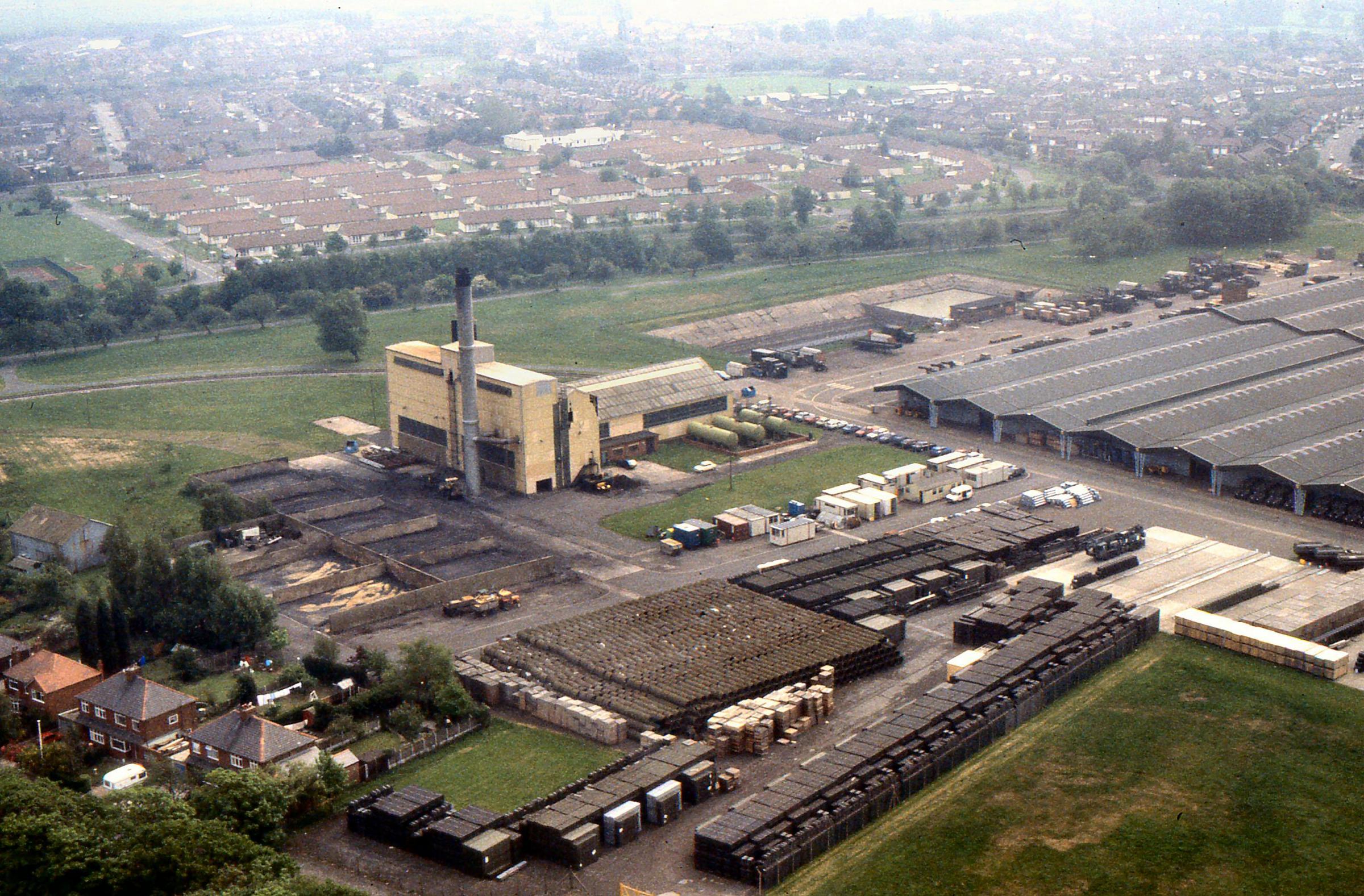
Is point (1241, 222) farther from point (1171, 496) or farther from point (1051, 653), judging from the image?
point (1051, 653)

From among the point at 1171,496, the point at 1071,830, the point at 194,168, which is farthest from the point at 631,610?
the point at 194,168

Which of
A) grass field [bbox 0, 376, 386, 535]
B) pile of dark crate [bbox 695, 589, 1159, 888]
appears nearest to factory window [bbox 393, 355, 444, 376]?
grass field [bbox 0, 376, 386, 535]

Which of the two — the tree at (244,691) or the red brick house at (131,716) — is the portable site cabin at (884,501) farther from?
the red brick house at (131,716)

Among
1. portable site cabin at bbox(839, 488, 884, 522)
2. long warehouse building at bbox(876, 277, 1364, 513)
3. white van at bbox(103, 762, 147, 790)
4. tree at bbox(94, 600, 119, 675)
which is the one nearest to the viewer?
white van at bbox(103, 762, 147, 790)

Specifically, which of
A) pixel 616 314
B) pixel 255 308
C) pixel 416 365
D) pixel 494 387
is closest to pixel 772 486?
pixel 494 387

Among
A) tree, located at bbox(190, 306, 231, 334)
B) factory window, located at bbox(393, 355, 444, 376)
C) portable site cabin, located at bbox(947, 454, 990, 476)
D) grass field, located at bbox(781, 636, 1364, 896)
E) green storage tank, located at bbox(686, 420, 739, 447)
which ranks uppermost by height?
factory window, located at bbox(393, 355, 444, 376)

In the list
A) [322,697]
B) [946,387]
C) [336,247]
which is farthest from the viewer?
[336,247]

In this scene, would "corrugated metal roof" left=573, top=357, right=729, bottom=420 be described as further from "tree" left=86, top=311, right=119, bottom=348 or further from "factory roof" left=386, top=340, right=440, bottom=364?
"tree" left=86, top=311, right=119, bottom=348
